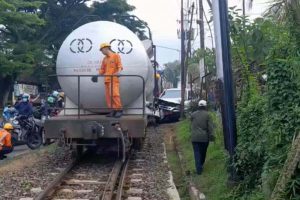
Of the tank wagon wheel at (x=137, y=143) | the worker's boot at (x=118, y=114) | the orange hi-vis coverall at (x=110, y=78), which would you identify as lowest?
the tank wagon wheel at (x=137, y=143)

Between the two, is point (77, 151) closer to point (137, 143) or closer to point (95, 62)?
point (137, 143)

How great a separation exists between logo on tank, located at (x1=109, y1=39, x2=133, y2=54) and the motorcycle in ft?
15.5

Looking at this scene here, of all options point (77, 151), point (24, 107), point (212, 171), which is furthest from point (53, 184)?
point (24, 107)

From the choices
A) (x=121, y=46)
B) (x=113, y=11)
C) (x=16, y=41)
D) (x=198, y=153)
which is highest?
(x=113, y=11)

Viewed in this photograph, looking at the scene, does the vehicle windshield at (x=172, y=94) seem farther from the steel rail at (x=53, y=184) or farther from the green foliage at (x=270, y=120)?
the green foliage at (x=270, y=120)

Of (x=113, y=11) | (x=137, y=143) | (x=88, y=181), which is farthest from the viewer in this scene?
(x=113, y=11)

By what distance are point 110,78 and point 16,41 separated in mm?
19653

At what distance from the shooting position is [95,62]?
11375 mm

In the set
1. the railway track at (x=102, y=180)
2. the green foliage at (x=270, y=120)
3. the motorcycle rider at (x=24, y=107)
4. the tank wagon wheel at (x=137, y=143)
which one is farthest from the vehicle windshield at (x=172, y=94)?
the green foliage at (x=270, y=120)

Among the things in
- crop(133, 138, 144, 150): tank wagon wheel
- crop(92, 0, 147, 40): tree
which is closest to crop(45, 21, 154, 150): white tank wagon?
crop(133, 138, 144, 150): tank wagon wheel

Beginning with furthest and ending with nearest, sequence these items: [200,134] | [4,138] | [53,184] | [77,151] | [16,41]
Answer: [16,41], [77,151], [4,138], [200,134], [53,184]

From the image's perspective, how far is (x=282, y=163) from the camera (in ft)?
19.6

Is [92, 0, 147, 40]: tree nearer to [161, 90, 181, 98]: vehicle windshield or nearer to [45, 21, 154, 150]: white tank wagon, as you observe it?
[161, 90, 181, 98]: vehicle windshield

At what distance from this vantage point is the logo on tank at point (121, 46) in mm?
11512
